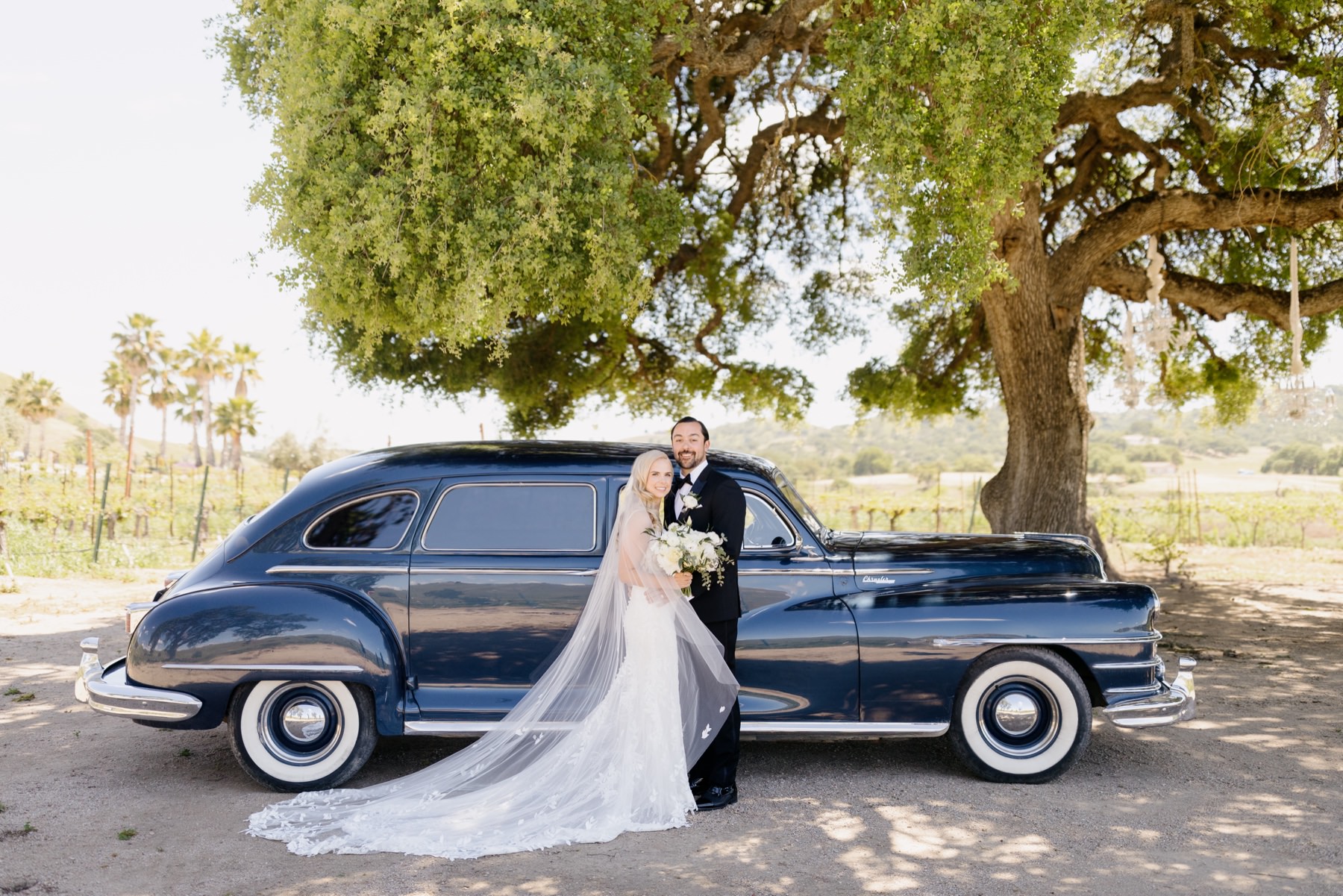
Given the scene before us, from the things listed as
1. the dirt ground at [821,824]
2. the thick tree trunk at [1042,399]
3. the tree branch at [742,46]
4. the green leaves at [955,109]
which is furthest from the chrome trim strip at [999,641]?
the thick tree trunk at [1042,399]

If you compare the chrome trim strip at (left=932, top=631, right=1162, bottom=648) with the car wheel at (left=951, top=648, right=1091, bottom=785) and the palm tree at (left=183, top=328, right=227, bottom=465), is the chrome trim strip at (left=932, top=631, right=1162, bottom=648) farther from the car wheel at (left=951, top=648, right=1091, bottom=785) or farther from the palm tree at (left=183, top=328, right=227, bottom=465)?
the palm tree at (left=183, top=328, right=227, bottom=465)

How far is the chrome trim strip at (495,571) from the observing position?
5652mm

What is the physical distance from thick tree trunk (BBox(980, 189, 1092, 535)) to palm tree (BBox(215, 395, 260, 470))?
49807mm

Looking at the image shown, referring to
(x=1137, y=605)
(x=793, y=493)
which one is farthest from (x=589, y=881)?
(x=1137, y=605)

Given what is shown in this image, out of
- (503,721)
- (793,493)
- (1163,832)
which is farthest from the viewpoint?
(793,493)

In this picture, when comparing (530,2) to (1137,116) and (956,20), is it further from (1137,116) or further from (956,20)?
(1137,116)

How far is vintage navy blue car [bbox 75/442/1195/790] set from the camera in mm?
5516

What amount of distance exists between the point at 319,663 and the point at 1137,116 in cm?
1680

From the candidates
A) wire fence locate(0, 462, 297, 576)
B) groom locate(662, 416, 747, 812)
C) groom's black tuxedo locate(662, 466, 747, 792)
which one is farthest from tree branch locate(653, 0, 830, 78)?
wire fence locate(0, 462, 297, 576)

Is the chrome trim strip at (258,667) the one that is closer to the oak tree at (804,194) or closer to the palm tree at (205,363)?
the oak tree at (804,194)

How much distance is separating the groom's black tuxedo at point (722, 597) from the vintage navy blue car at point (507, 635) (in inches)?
9.2

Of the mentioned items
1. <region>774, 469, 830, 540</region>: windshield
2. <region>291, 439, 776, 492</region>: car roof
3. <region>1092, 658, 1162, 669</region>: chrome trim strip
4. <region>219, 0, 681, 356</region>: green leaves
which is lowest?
<region>1092, 658, 1162, 669</region>: chrome trim strip

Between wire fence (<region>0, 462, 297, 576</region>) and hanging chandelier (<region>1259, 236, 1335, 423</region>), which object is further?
wire fence (<region>0, 462, 297, 576</region>)

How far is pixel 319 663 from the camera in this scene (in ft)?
18.0
